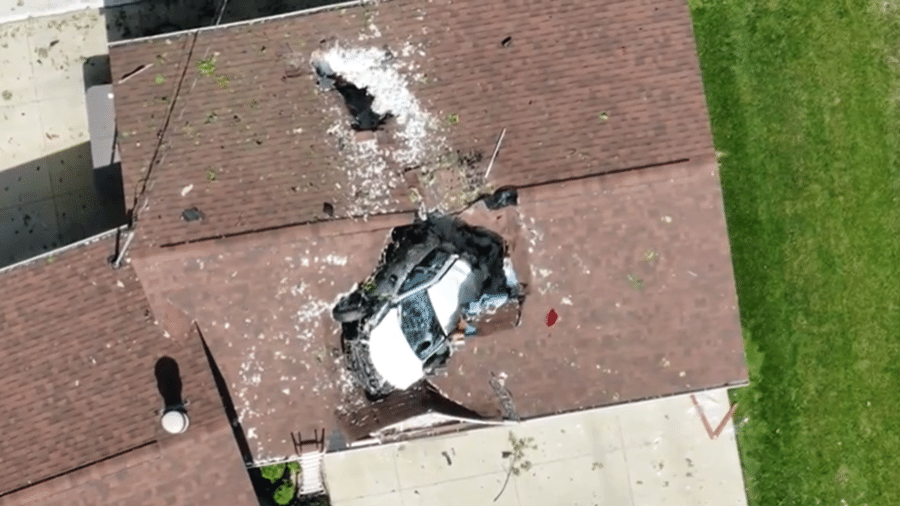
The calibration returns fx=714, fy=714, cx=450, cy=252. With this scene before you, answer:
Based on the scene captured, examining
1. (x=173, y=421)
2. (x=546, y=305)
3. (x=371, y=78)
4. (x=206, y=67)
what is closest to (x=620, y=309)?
(x=546, y=305)

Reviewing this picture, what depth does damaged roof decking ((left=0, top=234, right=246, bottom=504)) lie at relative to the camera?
32.6ft

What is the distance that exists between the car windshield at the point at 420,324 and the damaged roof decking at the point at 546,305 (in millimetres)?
449

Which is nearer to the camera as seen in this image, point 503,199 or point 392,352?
point 503,199

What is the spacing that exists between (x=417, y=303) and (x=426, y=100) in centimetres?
291

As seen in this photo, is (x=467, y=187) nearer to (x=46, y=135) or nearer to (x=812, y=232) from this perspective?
(x=812, y=232)

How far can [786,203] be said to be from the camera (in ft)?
43.7

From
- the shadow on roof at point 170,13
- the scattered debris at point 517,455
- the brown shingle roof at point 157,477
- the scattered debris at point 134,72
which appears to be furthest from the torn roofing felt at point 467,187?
the scattered debris at point 517,455

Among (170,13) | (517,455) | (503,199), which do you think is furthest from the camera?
(517,455)

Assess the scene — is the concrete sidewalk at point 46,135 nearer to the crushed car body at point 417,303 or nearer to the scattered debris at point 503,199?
the crushed car body at point 417,303

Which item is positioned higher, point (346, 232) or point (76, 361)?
point (346, 232)

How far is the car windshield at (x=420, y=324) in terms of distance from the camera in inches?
404

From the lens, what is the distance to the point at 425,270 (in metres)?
10.3

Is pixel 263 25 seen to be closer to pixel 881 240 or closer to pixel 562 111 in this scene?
pixel 562 111

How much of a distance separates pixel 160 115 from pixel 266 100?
149 cm
